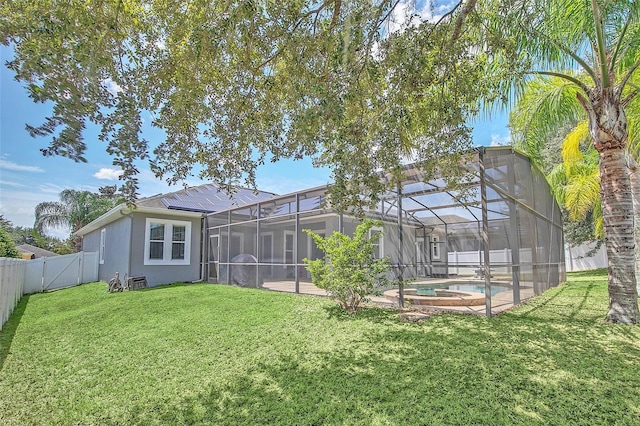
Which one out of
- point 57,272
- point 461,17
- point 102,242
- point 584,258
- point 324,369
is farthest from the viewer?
point 584,258

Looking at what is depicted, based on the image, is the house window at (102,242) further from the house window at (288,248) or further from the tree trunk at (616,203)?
the tree trunk at (616,203)

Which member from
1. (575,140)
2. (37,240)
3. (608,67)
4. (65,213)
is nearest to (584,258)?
(575,140)

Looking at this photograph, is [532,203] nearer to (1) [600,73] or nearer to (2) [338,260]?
(1) [600,73]

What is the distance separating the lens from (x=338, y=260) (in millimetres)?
7105

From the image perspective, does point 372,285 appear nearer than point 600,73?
No

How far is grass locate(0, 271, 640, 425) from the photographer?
→ 3.04 metres

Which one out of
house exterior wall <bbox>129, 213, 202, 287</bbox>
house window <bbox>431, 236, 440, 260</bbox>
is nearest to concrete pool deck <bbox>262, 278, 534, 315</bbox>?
house window <bbox>431, 236, 440, 260</bbox>

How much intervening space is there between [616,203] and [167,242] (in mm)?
13452

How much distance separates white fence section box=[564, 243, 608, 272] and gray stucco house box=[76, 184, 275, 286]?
20.4 m

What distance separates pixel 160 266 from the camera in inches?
511

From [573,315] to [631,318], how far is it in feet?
3.55

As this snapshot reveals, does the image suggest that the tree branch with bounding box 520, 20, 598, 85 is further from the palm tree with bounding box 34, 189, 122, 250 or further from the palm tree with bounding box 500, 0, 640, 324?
the palm tree with bounding box 34, 189, 122, 250

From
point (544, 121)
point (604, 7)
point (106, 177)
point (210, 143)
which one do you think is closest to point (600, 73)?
point (604, 7)

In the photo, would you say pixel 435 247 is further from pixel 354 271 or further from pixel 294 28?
pixel 294 28
